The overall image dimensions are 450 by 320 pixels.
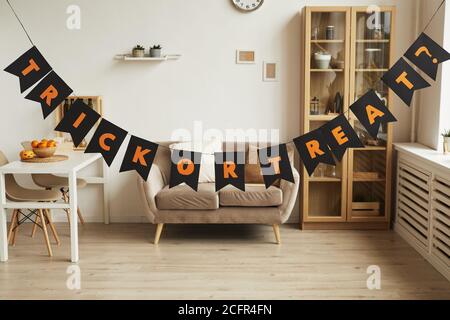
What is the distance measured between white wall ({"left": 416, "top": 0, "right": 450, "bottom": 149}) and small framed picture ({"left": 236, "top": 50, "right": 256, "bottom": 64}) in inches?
59.3

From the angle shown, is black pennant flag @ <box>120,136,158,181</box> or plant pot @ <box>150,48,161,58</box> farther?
plant pot @ <box>150,48,161,58</box>

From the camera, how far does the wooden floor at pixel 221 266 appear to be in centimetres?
387

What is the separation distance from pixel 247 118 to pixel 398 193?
4.92ft

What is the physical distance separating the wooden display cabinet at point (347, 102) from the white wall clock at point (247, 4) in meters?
0.49

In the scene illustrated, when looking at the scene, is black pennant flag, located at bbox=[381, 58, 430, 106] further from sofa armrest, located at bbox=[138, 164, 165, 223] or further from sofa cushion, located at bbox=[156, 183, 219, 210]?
sofa armrest, located at bbox=[138, 164, 165, 223]

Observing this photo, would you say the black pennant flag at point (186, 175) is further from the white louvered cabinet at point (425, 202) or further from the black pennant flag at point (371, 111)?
the white louvered cabinet at point (425, 202)

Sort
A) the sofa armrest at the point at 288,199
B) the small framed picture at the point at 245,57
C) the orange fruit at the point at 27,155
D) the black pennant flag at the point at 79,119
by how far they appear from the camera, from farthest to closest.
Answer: the small framed picture at the point at 245,57, the sofa armrest at the point at 288,199, the orange fruit at the point at 27,155, the black pennant flag at the point at 79,119

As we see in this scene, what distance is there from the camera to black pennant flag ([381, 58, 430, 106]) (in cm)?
300

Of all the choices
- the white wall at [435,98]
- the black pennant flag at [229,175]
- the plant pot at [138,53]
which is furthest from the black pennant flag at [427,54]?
the plant pot at [138,53]

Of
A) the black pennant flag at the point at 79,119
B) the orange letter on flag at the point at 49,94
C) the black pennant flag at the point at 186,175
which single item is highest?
the orange letter on flag at the point at 49,94

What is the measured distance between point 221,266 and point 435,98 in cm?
225

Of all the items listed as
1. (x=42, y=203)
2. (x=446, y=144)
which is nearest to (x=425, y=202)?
(x=446, y=144)

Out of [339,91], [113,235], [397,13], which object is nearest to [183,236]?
[113,235]

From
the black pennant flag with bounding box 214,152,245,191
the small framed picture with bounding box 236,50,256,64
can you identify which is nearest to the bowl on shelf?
the small framed picture with bounding box 236,50,256,64
